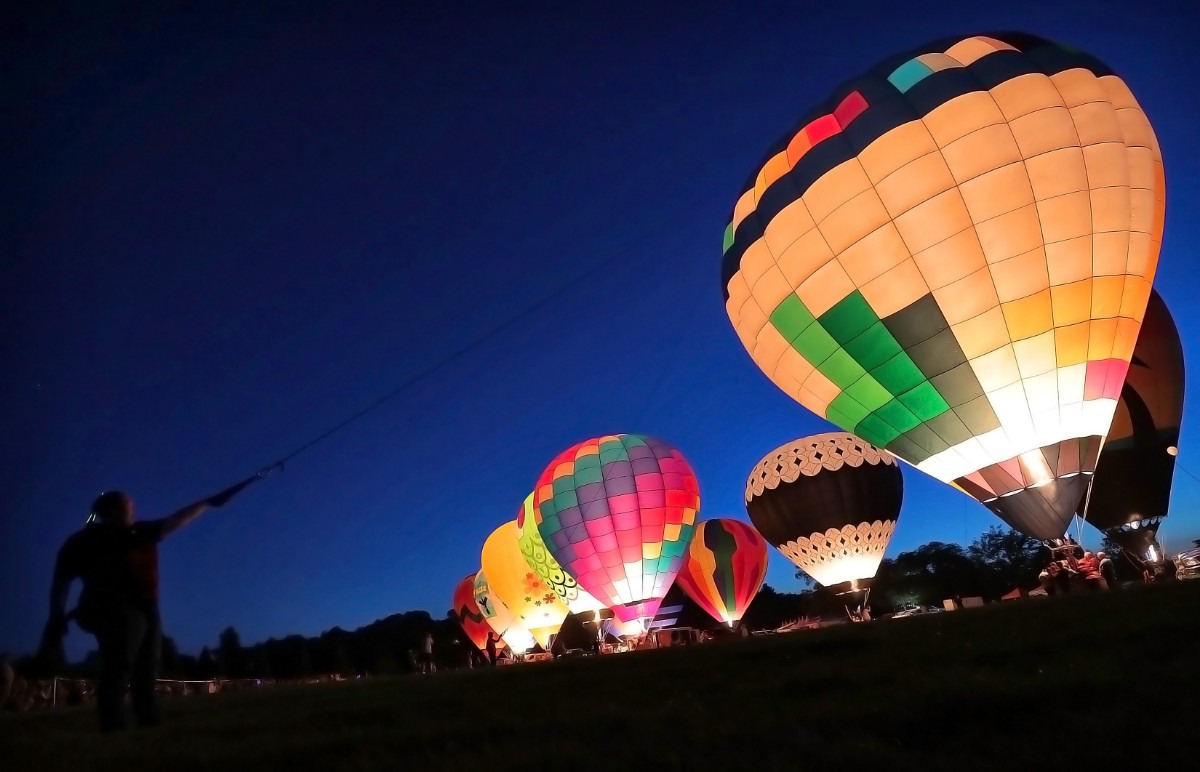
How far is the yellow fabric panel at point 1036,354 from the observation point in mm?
9141

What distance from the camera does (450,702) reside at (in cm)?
293

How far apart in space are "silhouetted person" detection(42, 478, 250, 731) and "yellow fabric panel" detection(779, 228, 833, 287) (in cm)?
863

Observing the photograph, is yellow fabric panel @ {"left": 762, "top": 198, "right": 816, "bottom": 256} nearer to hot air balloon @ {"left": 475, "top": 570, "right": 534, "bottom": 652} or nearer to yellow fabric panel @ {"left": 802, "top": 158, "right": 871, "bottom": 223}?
yellow fabric panel @ {"left": 802, "top": 158, "right": 871, "bottom": 223}

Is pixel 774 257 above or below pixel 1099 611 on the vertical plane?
above

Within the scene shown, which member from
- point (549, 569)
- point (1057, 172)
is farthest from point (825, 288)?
point (549, 569)

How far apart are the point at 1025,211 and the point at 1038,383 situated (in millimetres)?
2151

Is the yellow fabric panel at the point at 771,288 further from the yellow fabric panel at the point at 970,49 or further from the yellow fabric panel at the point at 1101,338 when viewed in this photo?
the yellow fabric panel at the point at 1101,338

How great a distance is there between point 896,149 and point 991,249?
5.77ft

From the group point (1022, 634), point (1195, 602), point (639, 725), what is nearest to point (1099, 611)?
point (1195, 602)

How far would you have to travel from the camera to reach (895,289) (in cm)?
953

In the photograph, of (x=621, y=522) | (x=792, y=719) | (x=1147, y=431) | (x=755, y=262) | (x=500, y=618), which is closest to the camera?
(x=792, y=719)

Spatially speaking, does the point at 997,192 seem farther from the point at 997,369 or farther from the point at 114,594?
the point at 114,594

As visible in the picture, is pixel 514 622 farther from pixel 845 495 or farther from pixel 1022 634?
pixel 1022 634

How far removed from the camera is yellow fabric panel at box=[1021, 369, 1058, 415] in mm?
9164
